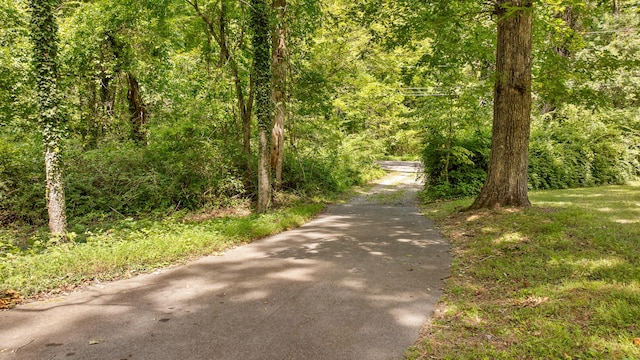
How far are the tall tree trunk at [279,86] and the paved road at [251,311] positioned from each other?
249 inches

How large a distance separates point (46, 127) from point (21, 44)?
24.0 ft

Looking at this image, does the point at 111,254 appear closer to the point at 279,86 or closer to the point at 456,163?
the point at 279,86

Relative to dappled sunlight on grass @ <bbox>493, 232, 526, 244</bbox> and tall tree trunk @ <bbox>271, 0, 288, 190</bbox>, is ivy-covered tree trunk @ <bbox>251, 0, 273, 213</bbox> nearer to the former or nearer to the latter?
tall tree trunk @ <bbox>271, 0, 288, 190</bbox>

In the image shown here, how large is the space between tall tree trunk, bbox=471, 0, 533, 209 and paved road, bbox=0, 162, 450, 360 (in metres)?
3.30

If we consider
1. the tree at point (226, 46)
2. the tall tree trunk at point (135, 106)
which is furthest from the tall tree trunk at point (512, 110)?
the tall tree trunk at point (135, 106)

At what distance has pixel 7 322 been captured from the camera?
12.8 ft

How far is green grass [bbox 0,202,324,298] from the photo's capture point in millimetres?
4895

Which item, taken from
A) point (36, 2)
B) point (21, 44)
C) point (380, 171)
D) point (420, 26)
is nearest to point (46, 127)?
point (36, 2)

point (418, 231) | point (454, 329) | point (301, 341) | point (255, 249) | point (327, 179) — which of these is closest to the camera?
point (301, 341)

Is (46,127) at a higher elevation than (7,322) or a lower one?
higher

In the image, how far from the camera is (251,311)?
14.1 ft

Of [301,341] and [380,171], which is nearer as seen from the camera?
[301,341]

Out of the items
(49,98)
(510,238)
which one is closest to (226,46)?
(49,98)

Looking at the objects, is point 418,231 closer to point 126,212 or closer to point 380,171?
point 126,212
